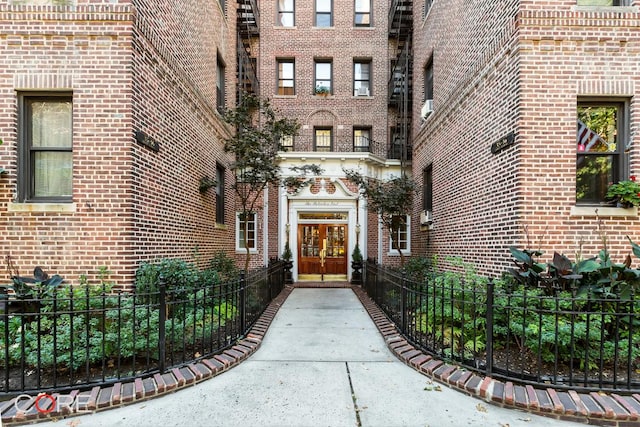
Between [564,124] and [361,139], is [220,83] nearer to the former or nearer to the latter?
[361,139]

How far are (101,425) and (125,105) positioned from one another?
179 inches

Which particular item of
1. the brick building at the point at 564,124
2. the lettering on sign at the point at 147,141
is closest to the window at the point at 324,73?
the brick building at the point at 564,124

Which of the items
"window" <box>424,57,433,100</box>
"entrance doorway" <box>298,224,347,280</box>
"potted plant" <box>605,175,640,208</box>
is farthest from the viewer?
"entrance doorway" <box>298,224,347,280</box>

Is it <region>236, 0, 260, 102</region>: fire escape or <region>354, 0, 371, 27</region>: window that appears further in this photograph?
<region>354, 0, 371, 27</region>: window

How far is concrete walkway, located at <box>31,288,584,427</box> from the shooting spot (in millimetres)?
3352

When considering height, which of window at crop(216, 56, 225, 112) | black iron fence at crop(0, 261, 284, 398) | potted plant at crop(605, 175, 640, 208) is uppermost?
window at crop(216, 56, 225, 112)

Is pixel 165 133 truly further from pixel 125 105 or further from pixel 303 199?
pixel 303 199

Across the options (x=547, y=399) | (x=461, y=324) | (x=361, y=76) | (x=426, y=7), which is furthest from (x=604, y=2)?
(x=361, y=76)

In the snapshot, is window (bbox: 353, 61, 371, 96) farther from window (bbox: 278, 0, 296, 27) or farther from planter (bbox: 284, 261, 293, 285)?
planter (bbox: 284, 261, 293, 285)

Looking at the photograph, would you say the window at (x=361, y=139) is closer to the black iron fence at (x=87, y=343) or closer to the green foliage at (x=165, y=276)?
the green foliage at (x=165, y=276)

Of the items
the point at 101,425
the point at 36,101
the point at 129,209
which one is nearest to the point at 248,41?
the point at 36,101

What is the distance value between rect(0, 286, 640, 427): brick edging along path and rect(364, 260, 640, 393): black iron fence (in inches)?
7.0

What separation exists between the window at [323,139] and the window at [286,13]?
182 inches

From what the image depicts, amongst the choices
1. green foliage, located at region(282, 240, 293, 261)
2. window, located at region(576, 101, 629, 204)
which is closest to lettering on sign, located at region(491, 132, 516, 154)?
window, located at region(576, 101, 629, 204)
